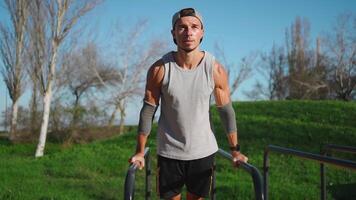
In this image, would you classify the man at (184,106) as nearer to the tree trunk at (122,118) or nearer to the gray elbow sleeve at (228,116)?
the gray elbow sleeve at (228,116)

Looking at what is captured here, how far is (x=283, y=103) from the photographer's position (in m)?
14.0

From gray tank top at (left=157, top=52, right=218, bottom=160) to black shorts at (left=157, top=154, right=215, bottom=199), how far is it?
0.18ft

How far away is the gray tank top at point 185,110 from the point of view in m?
2.41

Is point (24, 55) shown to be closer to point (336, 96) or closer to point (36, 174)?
point (36, 174)

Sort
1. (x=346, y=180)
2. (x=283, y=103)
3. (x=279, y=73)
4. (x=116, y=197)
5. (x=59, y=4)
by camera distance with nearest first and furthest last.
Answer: (x=116, y=197), (x=346, y=180), (x=283, y=103), (x=59, y=4), (x=279, y=73)

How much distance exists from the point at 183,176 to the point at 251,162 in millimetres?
6971

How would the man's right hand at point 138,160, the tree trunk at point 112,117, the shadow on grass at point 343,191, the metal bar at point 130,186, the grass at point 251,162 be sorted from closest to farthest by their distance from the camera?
the metal bar at point 130,186 < the man's right hand at point 138,160 < the shadow on grass at point 343,191 < the grass at point 251,162 < the tree trunk at point 112,117

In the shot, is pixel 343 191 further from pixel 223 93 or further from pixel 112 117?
pixel 112 117

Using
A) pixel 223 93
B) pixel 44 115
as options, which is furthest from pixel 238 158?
pixel 44 115

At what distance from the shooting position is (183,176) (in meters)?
2.57

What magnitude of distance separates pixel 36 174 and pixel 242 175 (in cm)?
443

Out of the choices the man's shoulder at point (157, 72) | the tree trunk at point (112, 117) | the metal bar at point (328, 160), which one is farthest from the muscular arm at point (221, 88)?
the tree trunk at point (112, 117)

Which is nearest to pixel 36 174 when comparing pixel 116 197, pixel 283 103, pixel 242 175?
pixel 116 197

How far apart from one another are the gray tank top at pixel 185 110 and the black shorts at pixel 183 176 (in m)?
0.05
